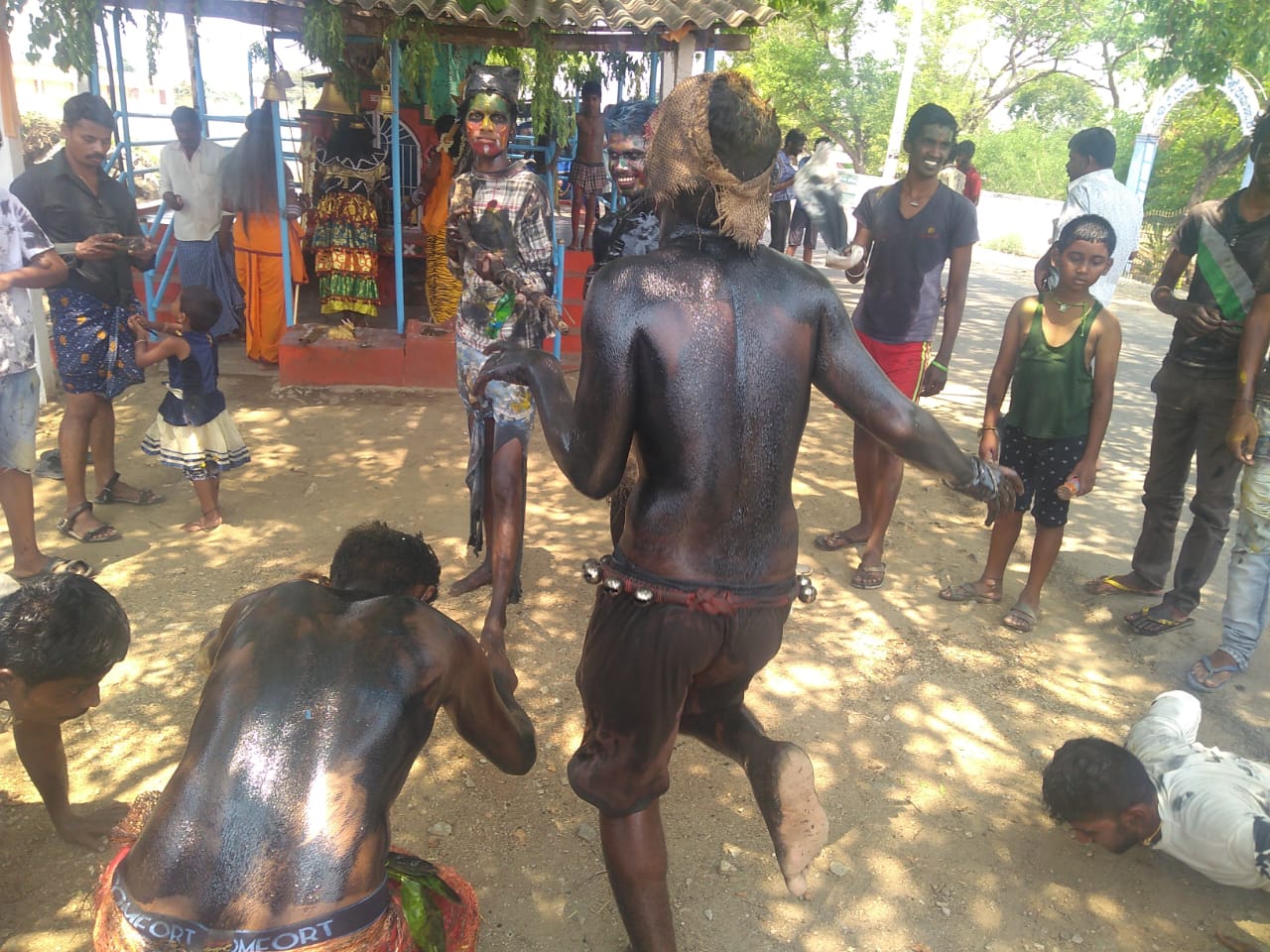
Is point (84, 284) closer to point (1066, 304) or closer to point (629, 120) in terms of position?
point (629, 120)

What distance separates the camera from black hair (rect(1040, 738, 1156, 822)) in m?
2.51

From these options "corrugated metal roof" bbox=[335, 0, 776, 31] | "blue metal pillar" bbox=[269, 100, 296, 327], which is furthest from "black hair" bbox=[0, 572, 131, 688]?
"blue metal pillar" bbox=[269, 100, 296, 327]

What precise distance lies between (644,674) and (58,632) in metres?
1.27

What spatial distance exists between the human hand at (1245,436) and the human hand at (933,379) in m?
1.20

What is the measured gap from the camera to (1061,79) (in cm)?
3155

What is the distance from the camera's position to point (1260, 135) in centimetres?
347

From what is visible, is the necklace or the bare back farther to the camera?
the necklace

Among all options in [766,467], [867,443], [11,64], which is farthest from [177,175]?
[766,467]

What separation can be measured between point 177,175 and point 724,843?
6.01m

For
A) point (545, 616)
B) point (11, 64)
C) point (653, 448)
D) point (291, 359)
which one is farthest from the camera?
point (291, 359)

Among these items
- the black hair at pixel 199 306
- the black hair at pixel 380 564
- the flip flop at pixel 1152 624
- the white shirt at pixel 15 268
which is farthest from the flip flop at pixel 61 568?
the flip flop at pixel 1152 624

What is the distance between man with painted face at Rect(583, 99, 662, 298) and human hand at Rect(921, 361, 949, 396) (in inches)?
61.4

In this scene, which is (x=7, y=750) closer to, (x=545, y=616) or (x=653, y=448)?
(x=545, y=616)

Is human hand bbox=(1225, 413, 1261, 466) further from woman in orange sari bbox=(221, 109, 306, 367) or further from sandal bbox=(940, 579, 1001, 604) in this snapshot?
woman in orange sari bbox=(221, 109, 306, 367)
